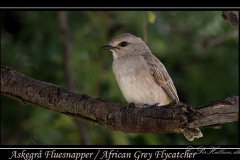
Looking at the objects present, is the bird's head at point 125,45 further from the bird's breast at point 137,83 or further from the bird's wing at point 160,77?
the bird's wing at point 160,77

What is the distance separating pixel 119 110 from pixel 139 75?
5.20ft

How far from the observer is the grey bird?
295 inches

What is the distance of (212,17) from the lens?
9281mm

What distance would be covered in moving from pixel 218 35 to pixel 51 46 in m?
2.59

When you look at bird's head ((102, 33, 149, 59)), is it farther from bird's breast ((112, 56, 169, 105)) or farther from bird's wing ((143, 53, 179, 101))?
bird's wing ((143, 53, 179, 101))

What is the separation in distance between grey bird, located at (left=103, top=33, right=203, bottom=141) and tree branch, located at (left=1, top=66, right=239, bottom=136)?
113 centimetres

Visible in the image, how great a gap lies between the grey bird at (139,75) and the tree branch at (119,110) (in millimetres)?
1128

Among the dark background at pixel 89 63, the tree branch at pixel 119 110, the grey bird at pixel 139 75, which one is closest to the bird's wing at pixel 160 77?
the grey bird at pixel 139 75

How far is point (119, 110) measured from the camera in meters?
6.18

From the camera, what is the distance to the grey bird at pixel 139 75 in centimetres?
750

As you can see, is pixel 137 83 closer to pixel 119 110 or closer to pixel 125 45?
pixel 125 45

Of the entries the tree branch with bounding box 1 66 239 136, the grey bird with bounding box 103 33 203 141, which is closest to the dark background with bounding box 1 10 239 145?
the grey bird with bounding box 103 33 203 141

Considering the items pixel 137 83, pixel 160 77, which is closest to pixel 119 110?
pixel 137 83
